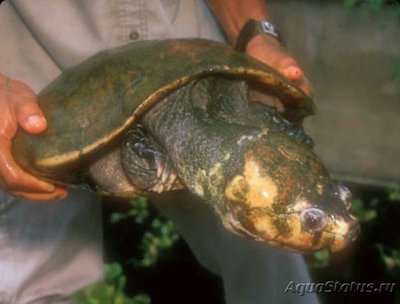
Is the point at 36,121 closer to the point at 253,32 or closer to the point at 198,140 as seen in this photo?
the point at 198,140

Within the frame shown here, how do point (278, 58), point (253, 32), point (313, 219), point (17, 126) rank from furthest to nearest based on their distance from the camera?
point (253, 32)
point (278, 58)
point (17, 126)
point (313, 219)

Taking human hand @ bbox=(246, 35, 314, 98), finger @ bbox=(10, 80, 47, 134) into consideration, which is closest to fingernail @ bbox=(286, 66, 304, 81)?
human hand @ bbox=(246, 35, 314, 98)

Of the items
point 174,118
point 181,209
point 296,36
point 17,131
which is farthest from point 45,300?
point 296,36

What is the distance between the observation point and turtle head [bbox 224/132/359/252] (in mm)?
1451

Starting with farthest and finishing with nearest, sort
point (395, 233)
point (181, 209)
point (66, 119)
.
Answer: point (395, 233) → point (181, 209) → point (66, 119)

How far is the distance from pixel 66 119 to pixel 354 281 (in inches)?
80.1

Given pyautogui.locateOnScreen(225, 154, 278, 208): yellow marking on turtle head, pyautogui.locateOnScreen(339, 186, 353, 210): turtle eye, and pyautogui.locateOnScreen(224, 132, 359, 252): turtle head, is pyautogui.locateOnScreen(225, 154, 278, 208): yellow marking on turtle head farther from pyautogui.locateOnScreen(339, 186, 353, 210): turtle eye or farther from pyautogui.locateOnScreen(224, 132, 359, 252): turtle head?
pyautogui.locateOnScreen(339, 186, 353, 210): turtle eye

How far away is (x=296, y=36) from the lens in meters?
4.15

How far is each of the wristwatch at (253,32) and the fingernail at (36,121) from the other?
28.5 inches

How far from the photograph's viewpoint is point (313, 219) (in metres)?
1.44

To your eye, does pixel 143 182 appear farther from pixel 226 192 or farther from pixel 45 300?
pixel 45 300

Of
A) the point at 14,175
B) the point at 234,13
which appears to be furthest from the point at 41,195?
the point at 234,13

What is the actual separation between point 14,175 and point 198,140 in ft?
1.73

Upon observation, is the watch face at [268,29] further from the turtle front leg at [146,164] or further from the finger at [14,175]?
the finger at [14,175]
